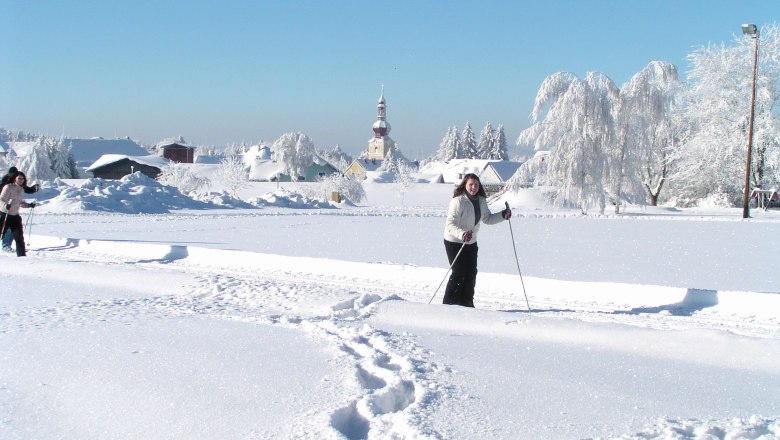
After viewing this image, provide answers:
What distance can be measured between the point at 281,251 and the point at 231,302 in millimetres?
5304

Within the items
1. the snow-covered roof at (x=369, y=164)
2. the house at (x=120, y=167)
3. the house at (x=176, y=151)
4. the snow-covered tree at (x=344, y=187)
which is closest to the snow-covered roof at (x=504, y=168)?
the snow-covered tree at (x=344, y=187)

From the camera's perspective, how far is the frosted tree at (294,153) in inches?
2881

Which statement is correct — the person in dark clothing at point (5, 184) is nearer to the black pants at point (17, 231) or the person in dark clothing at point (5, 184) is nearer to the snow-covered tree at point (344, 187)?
the black pants at point (17, 231)

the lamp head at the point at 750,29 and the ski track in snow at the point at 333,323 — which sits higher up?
the lamp head at the point at 750,29

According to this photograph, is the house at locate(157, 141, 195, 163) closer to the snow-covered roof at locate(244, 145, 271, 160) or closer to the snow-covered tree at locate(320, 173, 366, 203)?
the snow-covered roof at locate(244, 145, 271, 160)

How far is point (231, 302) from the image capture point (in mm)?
7355

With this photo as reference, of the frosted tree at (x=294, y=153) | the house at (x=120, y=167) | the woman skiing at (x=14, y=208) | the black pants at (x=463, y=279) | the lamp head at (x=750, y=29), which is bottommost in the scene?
the black pants at (x=463, y=279)

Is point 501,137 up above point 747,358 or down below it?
above

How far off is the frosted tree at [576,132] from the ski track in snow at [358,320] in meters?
25.6

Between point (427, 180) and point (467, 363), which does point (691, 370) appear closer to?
point (467, 363)

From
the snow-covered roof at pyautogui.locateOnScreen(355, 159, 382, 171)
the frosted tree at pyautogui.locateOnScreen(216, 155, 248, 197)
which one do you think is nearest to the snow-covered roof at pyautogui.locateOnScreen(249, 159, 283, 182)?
the frosted tree at pyautogui.locateOnScreen(216, 155, 248, 197)

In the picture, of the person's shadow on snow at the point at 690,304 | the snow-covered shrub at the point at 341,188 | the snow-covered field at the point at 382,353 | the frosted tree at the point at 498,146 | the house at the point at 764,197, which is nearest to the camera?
the snow-covered field at the point at 382,353

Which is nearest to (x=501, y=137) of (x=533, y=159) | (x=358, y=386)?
(x=533, y=159)

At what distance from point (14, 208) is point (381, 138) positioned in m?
123
